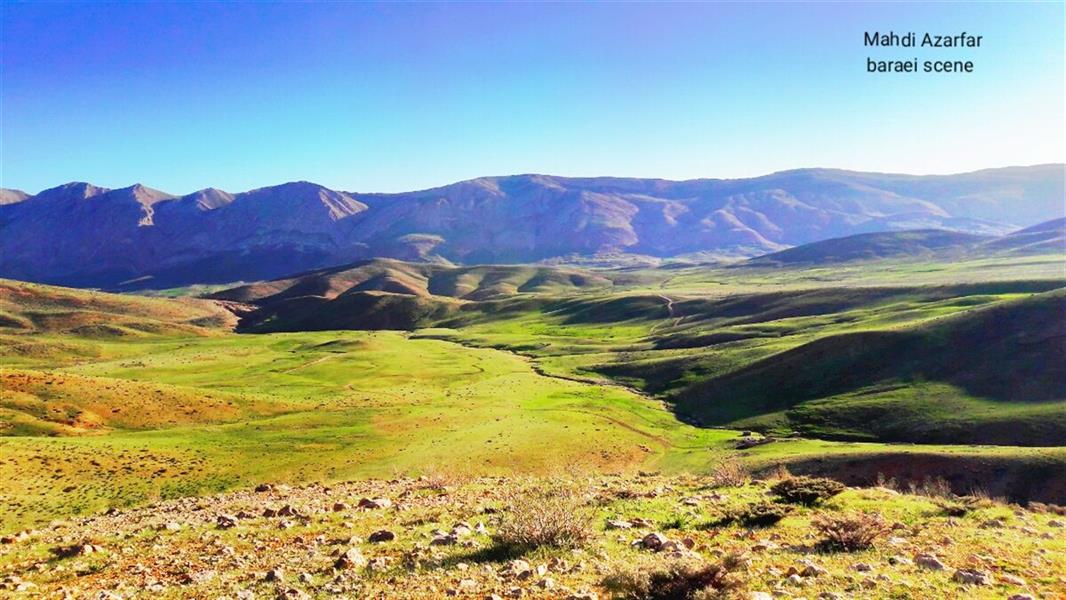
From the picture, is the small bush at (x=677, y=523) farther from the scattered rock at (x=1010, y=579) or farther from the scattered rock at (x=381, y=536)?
the scattered rock at (x=381, y=536)

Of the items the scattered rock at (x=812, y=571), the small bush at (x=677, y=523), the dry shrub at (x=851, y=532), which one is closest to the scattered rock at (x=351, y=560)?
the small bush at (x=677, y=523)

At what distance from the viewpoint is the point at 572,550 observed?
14852 mm

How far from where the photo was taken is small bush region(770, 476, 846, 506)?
835 inches

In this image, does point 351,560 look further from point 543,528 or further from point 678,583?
point 678,583

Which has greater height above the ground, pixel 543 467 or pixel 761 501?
pixel 761 501

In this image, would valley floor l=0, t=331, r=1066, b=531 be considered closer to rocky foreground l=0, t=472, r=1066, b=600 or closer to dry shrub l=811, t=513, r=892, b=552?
rocky foreground l=0, t=472, r=1066, b=600

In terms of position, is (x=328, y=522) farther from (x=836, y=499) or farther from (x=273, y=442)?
(x=273, y=442)

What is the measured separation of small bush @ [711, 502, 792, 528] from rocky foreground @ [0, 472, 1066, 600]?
0.06 m

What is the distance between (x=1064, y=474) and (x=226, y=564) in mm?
51179

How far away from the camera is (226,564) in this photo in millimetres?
15023

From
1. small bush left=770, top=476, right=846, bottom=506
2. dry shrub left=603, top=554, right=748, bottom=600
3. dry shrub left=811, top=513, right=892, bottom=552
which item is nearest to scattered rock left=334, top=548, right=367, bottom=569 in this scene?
dry shrub left=603, top=554, right=748, bottom=600

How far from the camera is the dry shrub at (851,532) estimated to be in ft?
48.8

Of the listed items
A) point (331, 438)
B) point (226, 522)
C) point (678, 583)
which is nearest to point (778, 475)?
point (678, 583)

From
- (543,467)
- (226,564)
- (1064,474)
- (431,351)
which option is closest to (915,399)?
(1064,474)
